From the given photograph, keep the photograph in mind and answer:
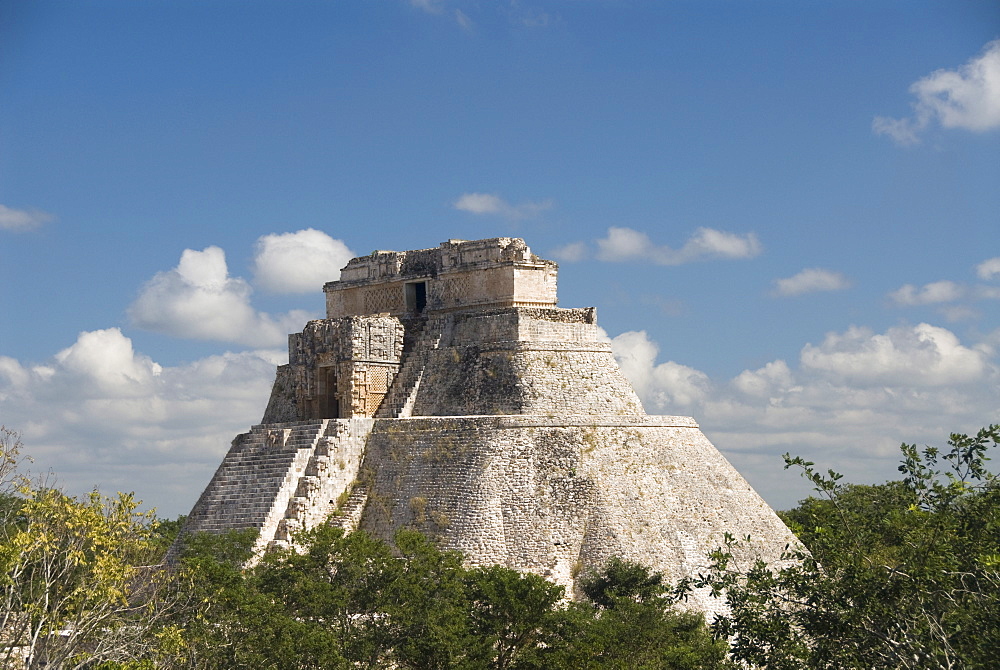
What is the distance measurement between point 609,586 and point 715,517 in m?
4.43

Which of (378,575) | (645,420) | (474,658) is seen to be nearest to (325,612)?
(378,575)

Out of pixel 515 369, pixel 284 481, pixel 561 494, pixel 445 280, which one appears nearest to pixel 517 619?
pixel 561 494

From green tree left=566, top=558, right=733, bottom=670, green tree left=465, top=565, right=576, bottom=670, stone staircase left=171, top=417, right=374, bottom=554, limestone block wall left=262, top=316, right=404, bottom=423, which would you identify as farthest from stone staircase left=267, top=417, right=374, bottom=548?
green tree left=566, top=558, right=733, bottom=670

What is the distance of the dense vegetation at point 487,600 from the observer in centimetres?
1794

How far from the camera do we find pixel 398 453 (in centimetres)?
3322

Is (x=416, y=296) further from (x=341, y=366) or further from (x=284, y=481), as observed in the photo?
(x=284, y=481)

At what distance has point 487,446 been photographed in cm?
3198

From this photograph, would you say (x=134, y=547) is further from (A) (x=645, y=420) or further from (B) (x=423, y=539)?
(A) (x=645, y=420)

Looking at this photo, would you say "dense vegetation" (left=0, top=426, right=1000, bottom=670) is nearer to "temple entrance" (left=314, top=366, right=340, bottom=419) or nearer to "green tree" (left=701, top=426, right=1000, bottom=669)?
"green tree" (left=701, top=426, right=1000, bottom=669)

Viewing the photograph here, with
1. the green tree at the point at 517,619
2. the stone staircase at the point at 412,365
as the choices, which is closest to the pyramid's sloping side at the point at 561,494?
the stone staircase at the point at 412,365

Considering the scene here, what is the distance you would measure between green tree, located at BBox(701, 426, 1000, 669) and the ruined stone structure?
10.9m

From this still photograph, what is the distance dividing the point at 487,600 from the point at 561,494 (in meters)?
5.19

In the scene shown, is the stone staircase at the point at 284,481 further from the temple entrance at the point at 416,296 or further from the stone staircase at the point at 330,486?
the temple entrance at the point at 416,296

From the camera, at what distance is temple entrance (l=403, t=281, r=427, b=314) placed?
130ft
